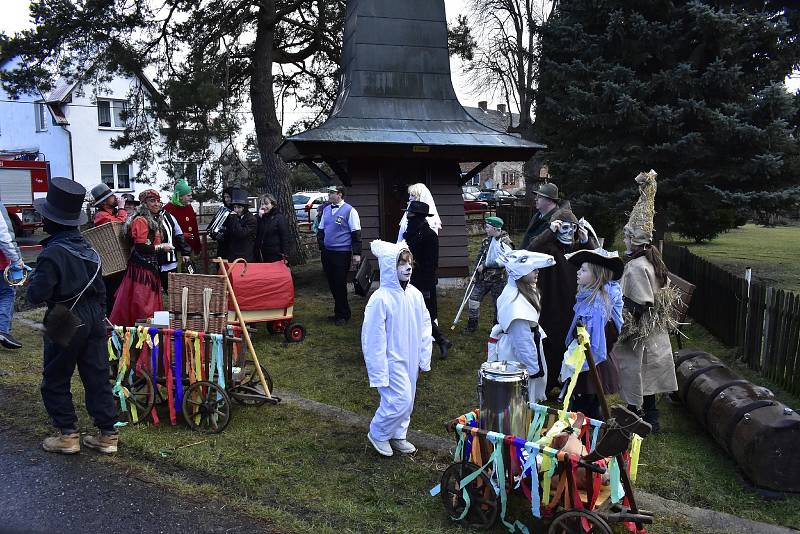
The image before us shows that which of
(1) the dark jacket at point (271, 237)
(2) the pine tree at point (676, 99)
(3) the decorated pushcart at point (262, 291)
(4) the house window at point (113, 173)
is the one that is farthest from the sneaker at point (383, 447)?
(4) the house window at point (113, 173)

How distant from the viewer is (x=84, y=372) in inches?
201

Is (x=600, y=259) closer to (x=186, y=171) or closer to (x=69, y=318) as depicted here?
(x=69, y=318)

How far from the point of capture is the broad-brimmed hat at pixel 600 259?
4887mm

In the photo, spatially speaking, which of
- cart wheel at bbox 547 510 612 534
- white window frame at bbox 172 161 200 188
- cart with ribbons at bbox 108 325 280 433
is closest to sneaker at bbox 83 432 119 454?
cart with ribbons at bbox 108 325 280 433

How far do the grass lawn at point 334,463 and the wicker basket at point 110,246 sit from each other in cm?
146

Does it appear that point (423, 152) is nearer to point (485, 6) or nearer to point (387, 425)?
point (387, 425)

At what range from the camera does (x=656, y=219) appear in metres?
14.6

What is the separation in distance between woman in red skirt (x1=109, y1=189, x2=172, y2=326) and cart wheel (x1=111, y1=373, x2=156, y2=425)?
1264mm

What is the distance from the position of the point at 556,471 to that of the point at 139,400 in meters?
3.98

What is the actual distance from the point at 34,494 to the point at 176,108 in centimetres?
892

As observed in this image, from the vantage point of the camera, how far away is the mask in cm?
621

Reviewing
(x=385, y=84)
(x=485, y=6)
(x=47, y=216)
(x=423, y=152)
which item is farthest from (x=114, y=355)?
Answer: (x=485, y=6)

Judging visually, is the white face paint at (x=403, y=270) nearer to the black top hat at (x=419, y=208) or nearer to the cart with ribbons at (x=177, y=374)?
the cart with ribbons at (x=177, y=374)

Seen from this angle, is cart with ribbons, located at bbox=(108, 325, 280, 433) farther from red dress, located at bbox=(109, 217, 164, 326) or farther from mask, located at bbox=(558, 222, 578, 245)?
mask, located at bbox=(558, 222, 578, 245)
